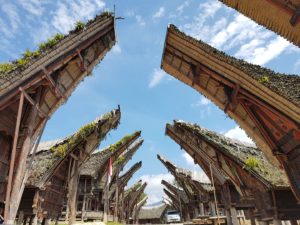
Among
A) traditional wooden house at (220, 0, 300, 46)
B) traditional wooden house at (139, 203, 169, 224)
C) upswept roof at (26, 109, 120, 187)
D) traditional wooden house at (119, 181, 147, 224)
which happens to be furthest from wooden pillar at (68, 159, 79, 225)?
traditional wooden house at (139, 203, 169, 224)

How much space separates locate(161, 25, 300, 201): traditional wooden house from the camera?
Answer: 7176mm

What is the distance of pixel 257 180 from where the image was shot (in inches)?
569

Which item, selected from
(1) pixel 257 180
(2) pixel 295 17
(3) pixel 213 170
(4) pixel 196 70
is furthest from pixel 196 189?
(2) pixel 295 17

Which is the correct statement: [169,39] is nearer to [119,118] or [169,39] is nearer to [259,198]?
[119,118]

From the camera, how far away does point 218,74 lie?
328 inches

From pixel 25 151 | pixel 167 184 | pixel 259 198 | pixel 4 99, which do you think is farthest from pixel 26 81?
pixel 167 184

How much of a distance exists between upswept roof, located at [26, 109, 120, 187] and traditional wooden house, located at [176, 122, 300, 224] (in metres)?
Answer: 4.45

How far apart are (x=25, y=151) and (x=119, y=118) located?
958cm

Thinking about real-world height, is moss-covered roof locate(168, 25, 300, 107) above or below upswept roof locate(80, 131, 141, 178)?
below

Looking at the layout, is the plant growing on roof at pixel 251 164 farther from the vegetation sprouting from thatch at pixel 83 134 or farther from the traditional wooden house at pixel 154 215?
the traditional wooden house at pixel 154 215

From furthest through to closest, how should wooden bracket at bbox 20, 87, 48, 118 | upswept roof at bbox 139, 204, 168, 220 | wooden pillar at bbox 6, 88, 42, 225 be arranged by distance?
upswept roof at bbox 139, 204, 168, 220
wooden bracket at bbox 20, 87, 48, 118
wooden pillar at bbox 6, 88, 42, 225

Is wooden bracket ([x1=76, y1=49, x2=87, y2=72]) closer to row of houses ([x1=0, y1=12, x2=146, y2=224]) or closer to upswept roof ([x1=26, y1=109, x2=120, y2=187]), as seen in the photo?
row of houses ([x1=0, y1=12, x2=146, y2=224])

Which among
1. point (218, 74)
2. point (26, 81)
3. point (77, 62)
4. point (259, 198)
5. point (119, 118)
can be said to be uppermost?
point (119, 118)

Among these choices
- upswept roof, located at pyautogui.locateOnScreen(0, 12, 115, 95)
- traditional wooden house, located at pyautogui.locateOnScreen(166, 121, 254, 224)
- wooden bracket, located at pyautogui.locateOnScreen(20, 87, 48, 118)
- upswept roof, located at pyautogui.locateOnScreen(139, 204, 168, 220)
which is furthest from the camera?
upswept roof, located at pyautogui.locateOnScreen(139, 204, 168, 220)
